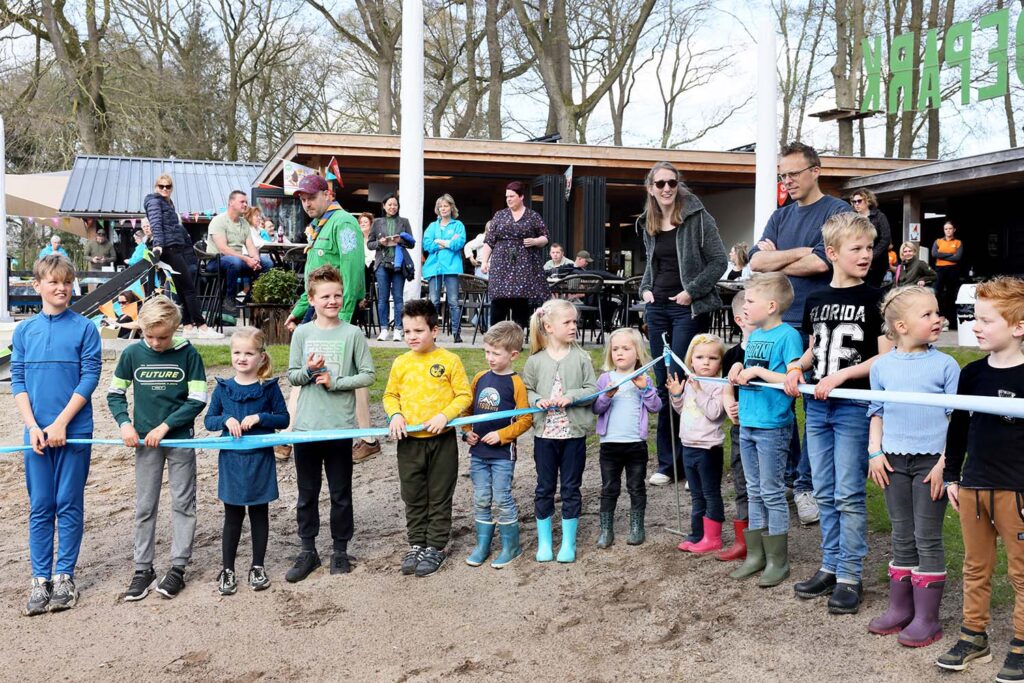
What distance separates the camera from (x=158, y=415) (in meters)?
5.05

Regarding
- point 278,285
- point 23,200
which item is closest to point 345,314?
point 278,285

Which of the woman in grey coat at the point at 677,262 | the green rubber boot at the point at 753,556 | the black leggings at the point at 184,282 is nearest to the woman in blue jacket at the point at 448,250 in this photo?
the black leggings at the point at 184,282

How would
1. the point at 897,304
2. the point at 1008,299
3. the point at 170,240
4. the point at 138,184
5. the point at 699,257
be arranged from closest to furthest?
the point at 1008,299, the point at 897,304, the point at 699,257, the point at 170,240, the point at 138,184

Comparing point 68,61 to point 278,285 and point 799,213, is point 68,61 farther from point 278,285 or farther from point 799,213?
point 799,213

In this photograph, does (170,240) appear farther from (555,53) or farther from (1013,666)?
(555,53)

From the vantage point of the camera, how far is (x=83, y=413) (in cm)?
511

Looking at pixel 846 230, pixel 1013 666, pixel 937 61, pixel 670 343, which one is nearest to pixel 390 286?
pixel 670 343

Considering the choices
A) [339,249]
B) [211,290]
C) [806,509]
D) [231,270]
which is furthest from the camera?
[211,290]

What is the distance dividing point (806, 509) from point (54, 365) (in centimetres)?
417

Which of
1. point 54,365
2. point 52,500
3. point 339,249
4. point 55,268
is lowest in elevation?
point 52,500

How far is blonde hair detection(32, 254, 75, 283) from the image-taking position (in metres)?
4.98

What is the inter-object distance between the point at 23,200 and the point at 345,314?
63.9 ft

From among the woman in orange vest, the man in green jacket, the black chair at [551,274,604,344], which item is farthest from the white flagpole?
the woman in orange vest

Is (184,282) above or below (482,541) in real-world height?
above
